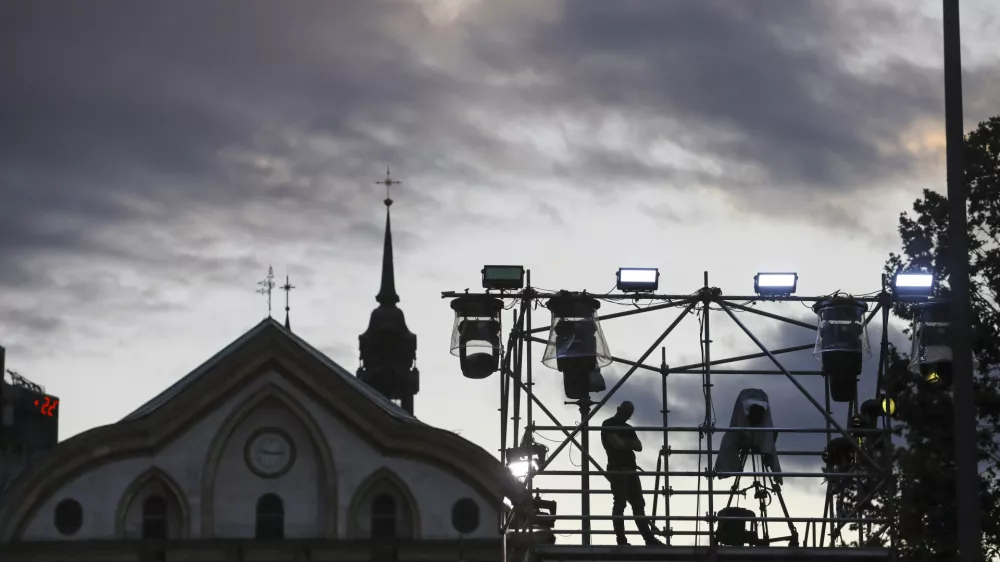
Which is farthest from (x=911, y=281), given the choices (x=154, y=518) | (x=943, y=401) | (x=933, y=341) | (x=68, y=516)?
(x=68, y=516)

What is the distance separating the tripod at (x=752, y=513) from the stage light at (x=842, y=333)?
1311 millimetres

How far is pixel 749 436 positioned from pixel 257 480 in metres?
25.9

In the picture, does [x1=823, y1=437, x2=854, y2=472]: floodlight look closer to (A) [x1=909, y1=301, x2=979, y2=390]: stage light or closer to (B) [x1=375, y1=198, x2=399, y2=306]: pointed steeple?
(A) [x1=909, y1=301, x2=979, y2=390]: stage light

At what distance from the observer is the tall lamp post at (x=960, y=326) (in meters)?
14.6

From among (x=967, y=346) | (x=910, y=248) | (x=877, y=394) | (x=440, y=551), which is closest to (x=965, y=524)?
(x=967, y=346)

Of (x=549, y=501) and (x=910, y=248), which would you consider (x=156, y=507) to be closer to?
(x=910, y=248)

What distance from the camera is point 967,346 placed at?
579 inches

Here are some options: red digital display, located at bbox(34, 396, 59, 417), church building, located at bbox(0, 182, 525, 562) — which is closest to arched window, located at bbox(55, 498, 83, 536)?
church building, located at bbox(0, 182, 525, 562)

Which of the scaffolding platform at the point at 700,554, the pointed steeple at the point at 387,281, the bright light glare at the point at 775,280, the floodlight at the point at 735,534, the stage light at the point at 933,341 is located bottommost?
the scaffolding platform at the point at 700,554

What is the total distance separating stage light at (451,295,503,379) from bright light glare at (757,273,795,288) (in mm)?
2819

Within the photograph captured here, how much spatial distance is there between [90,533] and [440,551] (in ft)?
25.9

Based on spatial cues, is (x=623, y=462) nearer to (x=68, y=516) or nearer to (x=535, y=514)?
(x=535, y=514)

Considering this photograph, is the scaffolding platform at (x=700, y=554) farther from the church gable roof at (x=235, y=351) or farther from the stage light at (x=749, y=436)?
the church gable roof at (x=235, y=351)

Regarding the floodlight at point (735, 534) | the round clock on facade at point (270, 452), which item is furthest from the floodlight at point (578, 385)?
the round clock on facade at point (270, 452)
